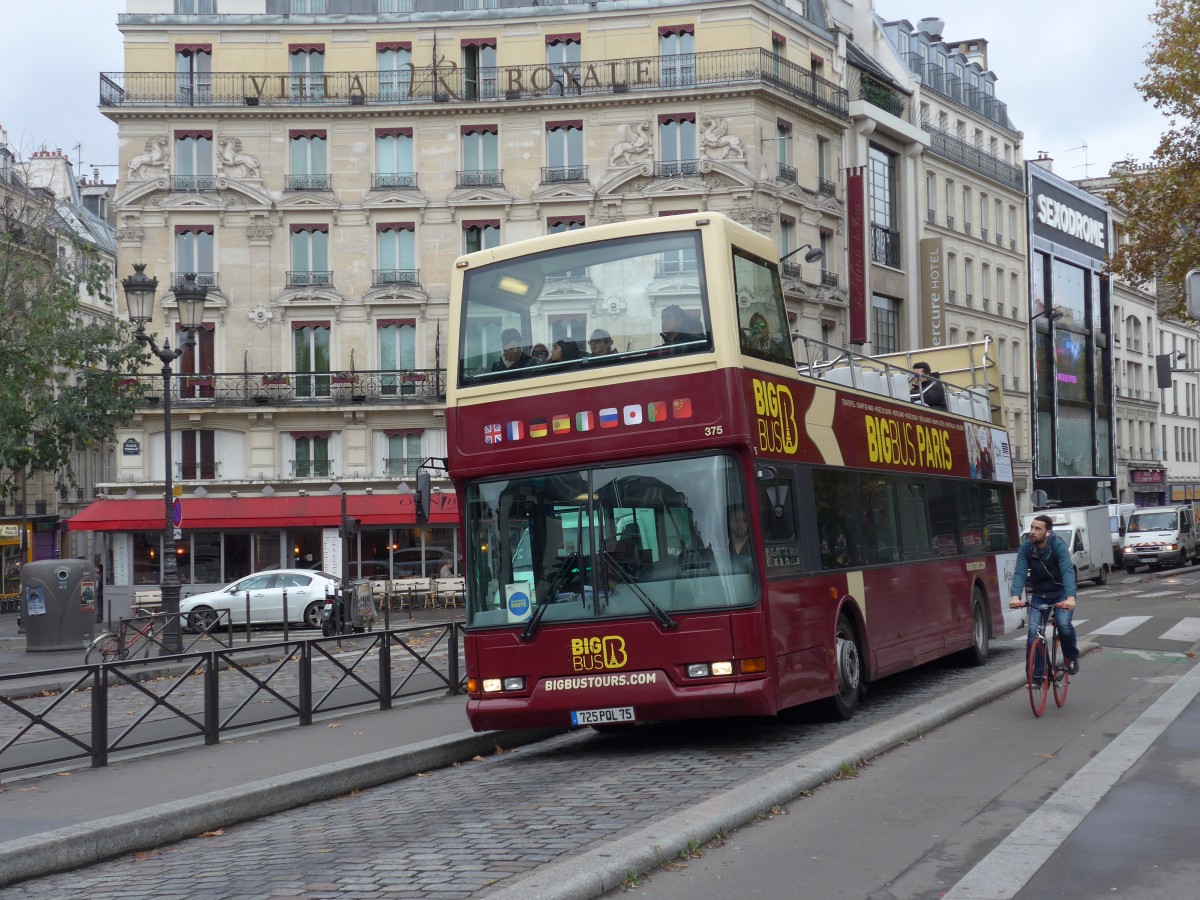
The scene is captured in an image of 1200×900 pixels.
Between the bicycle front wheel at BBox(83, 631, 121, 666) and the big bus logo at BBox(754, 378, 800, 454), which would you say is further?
the bicycle front wheel at BBox(83, 631, 121, 666)

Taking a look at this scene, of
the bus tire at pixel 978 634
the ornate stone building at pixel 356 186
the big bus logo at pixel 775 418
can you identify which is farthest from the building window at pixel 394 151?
the big bus logo at pixel 775 418

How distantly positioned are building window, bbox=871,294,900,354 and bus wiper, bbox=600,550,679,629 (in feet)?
152

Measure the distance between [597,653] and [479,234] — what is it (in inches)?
1501

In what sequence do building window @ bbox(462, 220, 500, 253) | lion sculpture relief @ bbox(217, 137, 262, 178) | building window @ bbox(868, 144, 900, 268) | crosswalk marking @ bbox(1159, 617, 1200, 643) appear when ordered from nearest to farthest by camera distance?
crosswalk marking @ bbox(1159, 617, 1200, 643) < lion sculpture relief @ bbox(217, 137, 262, 178) < building window @ bbox(462, 220, 500, 253) < building window @ bbox(868, 144, 900, 268)

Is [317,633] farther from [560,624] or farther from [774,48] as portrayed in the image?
[774,48]

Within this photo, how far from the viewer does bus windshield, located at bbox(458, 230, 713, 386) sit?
11.6 metres

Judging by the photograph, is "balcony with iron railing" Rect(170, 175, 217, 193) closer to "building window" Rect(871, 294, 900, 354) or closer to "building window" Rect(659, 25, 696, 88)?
"building window" Rect(659, 25, 696, 88)

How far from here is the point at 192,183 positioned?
4781cm

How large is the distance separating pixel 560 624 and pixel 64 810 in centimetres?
Result: 378

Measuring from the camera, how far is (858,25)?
61406 millimetres

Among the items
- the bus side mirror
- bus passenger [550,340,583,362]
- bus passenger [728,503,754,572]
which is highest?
bus passenger [550,340,583,362]

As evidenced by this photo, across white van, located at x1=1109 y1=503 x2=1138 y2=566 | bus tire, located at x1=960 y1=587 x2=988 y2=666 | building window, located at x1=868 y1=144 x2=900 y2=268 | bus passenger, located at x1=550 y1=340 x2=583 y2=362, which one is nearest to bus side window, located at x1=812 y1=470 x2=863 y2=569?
bus passenger, located at x1=550 y1=340 x2=583 y2=362

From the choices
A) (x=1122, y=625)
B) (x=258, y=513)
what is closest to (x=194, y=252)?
(x=258, y=513)

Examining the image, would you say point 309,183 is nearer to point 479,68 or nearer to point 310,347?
point 310,347
